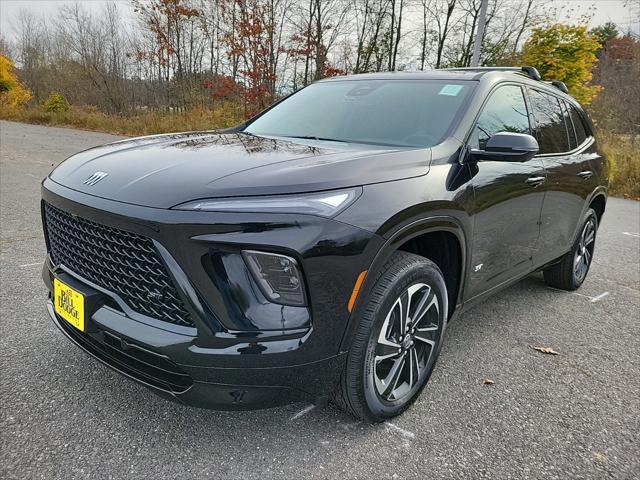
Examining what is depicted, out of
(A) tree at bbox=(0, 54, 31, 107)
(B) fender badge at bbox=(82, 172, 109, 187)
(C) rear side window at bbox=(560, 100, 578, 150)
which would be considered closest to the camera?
(B) fender badge at bbox=(82, 172, 109, 187)

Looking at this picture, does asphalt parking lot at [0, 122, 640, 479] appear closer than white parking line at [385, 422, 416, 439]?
Yes

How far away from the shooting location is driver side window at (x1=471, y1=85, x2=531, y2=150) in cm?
260

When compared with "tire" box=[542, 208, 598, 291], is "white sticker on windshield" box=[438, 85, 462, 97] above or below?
above

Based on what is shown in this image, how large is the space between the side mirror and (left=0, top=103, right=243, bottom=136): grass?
1524 cm

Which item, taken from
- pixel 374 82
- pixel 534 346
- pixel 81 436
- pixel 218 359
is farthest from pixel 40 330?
pixel 534 346

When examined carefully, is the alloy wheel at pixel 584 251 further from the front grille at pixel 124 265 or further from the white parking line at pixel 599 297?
the front grille at pixel 124 265

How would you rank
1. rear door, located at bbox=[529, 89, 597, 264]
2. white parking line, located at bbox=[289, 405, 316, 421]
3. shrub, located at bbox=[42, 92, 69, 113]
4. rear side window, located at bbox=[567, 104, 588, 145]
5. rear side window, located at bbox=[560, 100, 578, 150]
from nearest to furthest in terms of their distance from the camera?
white parking line, located at bbox=[289, 405, 316, 421], rear door, located at bbox=[529, 89, 597, 264], rear side window, located at bbox=[560, 100, 578, 150], rear side window, located at bbox=[567, 104, 588, 145], shrub, located at bbox=[42, 92, 69, 113]

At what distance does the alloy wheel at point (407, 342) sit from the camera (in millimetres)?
2062

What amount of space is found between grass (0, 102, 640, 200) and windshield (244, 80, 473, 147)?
5641 mm

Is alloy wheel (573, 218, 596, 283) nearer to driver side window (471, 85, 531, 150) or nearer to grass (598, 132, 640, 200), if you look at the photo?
driver side window (471, 85, 531, 150)

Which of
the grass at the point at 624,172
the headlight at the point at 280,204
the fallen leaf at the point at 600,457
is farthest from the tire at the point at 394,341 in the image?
the grass at the point at 624,172

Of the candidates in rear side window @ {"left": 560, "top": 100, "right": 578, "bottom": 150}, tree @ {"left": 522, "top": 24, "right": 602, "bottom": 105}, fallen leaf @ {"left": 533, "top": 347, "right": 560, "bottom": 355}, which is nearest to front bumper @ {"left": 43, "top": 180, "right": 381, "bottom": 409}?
fallen leaf @ {"left": 533, "top": 347, "right": 560, "bottom": 355}

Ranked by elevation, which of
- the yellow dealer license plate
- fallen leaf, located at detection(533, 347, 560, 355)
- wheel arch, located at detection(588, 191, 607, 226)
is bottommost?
fallen leaf, located at detection(533, 347, 560, 355)

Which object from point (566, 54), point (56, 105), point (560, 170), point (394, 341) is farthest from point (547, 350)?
point (56, 105)
